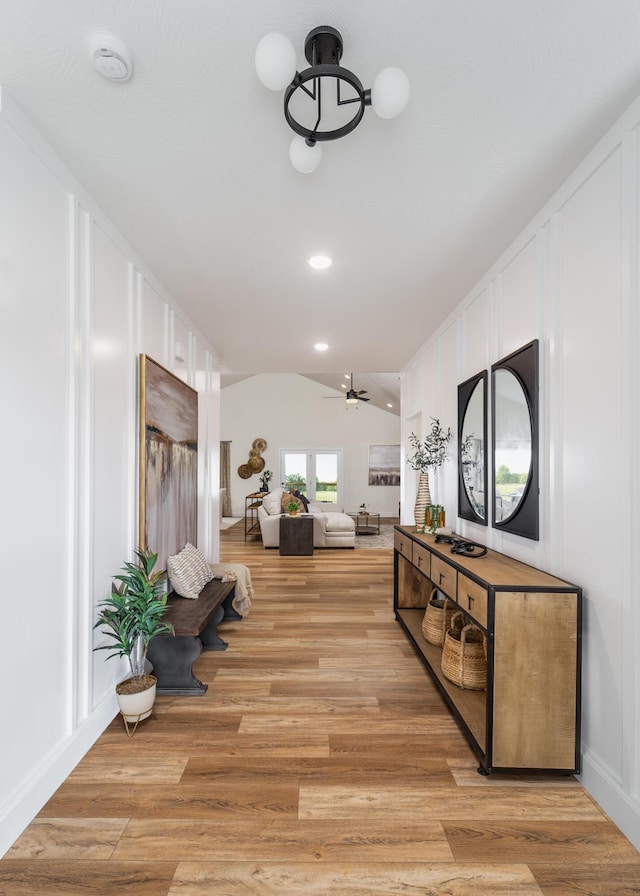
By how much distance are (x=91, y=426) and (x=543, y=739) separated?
2.41 meters

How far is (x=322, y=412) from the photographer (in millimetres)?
12086

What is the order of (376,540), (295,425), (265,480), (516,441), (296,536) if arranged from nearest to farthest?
(516,441) → (296,536) → (376,540) → (265,480) → (295,425)

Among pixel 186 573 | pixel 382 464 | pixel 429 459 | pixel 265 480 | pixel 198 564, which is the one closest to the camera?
pixel 186 573

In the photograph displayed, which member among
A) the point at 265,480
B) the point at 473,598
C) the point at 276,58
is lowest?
the point at 473,598

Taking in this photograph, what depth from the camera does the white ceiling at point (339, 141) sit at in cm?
130

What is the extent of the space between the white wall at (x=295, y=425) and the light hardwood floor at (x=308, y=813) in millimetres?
9239

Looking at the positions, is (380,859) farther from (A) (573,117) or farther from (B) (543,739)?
(A) (573,117)

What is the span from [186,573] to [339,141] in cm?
279

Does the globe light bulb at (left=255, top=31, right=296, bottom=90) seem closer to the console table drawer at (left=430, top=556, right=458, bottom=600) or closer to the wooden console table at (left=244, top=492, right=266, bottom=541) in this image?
the console table drawer at (left=430, top=556, right=458, bottom=600)

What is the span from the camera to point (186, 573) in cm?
331

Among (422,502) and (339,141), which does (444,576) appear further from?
(339,141)

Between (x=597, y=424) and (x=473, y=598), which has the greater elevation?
(x=597, y=424)

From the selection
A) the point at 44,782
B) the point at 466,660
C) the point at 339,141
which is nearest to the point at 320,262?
the point at 339,141

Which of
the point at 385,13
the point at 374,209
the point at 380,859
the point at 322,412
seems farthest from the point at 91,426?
the point at 322,412
